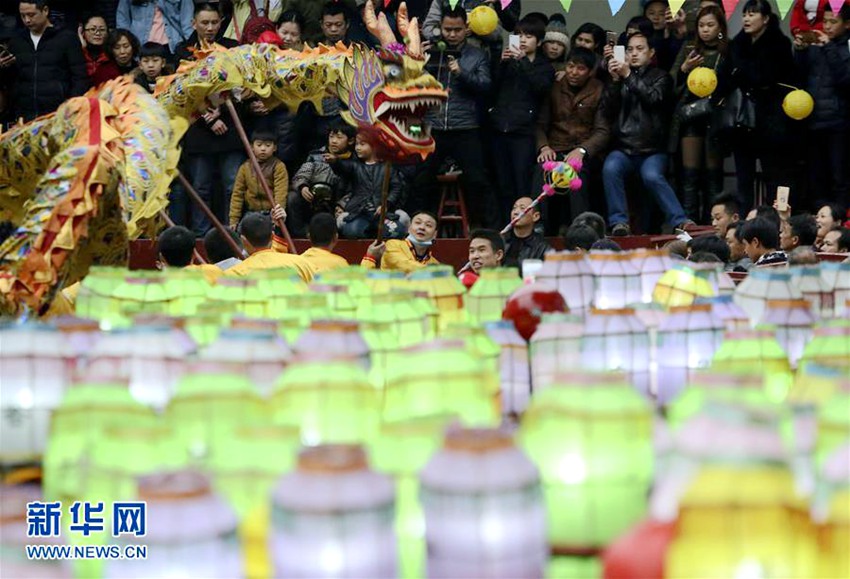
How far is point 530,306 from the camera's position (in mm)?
2461

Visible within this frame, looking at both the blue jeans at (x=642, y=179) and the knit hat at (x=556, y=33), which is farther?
the knit hat at (x=556, y=33)

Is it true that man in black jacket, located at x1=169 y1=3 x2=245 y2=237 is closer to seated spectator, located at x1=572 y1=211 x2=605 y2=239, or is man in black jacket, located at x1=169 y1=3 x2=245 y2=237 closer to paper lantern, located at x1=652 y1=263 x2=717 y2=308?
seated spectator, located at x1=572 y1=211 x2=605 y2=239

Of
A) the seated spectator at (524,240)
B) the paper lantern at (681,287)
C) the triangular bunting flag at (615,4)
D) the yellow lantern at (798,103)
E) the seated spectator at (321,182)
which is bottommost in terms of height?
the paper lantern at (681,287)

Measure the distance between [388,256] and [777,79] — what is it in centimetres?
281

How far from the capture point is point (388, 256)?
574 centimetres

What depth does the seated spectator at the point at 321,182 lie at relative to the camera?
7.39 m

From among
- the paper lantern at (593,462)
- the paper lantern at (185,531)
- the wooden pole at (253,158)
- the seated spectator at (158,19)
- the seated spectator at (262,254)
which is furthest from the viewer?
the seated spectator at (158,19)

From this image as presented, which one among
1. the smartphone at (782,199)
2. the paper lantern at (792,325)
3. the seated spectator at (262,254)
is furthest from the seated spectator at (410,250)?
the paper lantern at (792,325)

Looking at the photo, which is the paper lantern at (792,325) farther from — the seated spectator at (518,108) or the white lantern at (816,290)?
the seated spectator at (518,108)

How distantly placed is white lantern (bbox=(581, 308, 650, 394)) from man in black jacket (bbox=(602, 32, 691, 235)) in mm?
5120

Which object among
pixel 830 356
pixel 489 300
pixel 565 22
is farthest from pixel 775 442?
pixel 565 22

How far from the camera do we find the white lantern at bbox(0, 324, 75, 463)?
1.76 metres

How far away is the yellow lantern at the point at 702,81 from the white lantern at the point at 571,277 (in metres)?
4.65

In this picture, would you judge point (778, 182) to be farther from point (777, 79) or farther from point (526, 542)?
point (526, 542)
